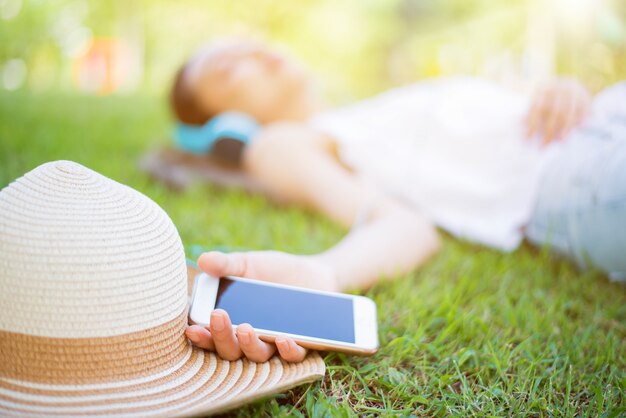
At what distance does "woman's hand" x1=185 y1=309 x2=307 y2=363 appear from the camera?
88 centimetres

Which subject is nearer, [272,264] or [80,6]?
[272,264]

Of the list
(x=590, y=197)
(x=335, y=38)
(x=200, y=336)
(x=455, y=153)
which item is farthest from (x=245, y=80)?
(x=335, y=38)

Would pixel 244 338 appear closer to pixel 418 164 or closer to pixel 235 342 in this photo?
pixel 235 342

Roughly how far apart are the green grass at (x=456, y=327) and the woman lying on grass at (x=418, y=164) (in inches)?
3.4

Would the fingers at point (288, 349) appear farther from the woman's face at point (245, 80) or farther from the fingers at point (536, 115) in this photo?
the woman's face at point (245, 80)

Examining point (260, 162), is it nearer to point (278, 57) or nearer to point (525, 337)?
point (278, 57)

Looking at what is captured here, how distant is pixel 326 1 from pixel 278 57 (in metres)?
11.2

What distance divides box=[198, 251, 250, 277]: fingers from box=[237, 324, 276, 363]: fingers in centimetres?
18

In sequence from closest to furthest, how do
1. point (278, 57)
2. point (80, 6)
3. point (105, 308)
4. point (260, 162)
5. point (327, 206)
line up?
point (105, 308)
point (327, 206)
point (260, 162)
point (278, 57)
point (80, 6)

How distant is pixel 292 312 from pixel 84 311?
15.0 inches

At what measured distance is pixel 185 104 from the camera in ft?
8.20

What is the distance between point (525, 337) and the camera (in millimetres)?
1258

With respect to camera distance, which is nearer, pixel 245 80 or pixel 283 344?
pixel 283 344

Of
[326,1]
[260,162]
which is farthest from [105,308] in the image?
[326,1]
